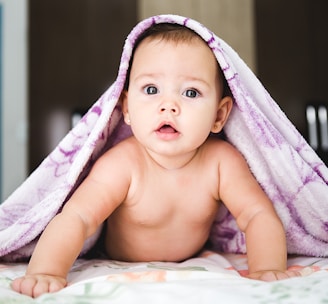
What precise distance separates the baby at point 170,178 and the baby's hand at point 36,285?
0.09 meters

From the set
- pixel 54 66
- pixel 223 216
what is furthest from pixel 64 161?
pixel 54 66

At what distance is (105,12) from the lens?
3.13 m

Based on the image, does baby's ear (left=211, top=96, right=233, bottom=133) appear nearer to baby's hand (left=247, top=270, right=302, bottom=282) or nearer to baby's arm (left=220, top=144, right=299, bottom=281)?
baby's arm (left=220, top=144, right=299, bottom=281)

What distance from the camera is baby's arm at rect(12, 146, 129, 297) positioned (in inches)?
27.2

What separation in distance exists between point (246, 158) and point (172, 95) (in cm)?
23

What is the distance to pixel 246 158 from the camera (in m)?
1.01

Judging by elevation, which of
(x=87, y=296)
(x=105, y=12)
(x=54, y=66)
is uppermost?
(x=105, y=12)

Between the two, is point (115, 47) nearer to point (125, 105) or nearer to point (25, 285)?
point (125, 105)

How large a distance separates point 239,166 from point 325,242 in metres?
0.23

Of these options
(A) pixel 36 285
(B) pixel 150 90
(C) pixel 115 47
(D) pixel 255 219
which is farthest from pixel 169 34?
(C) pixel 115 47

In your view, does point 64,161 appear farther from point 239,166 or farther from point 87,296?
point 87,296

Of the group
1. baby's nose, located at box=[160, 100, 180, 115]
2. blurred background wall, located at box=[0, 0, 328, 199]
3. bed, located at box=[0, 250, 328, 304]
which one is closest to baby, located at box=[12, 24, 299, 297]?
baby's nose, located at box=[160, 100, 180, 115]

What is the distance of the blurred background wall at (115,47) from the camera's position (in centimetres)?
307

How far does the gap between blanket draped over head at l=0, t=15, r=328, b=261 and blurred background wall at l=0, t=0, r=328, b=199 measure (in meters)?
2.06
